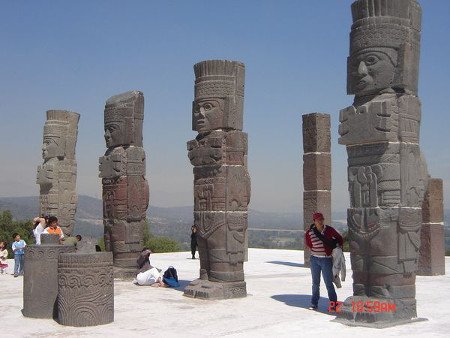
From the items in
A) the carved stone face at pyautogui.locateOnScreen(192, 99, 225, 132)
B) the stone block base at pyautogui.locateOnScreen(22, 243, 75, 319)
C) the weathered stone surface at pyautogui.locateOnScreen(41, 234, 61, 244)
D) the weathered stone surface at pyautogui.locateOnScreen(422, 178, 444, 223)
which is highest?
the carved stone face at pyautogui.locateOnScreen(192, 99, 225, 132)

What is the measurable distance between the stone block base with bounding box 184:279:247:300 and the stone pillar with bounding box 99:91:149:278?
3377mm

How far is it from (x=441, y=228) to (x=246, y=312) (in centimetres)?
855

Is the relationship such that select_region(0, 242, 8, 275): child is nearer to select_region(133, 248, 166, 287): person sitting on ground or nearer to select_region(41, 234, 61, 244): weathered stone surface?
select_region(133, 248, 166, 287): person sitting on ground

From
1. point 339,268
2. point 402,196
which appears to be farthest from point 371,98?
point 339,268

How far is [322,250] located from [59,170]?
12.4 m

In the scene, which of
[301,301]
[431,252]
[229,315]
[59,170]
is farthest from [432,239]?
[59,170]

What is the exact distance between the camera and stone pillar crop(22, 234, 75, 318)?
32.0 ft

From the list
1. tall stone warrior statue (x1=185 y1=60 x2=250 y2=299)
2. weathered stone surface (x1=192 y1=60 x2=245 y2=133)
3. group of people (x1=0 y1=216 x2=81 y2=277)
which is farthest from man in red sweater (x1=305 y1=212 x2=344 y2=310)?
group of people (x1=0 y1=216 x2=81 y2=277)

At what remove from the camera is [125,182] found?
50.5 ft

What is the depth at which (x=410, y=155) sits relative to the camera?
9.39 m

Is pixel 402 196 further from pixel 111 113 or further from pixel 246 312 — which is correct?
pixel 111 113

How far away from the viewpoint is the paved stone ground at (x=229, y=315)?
8.54m

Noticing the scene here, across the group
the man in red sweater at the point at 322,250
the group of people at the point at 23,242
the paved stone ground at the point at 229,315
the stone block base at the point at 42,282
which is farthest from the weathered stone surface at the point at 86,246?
the group of people at the point at 23,242

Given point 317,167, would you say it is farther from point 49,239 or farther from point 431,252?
point 49,239
